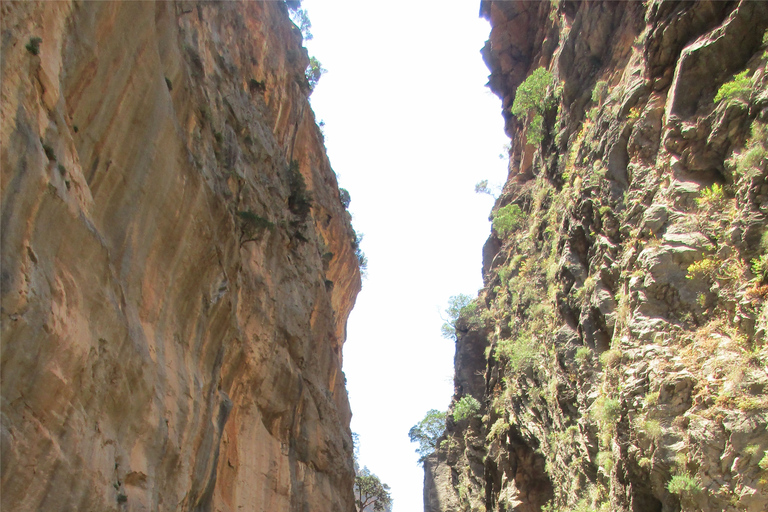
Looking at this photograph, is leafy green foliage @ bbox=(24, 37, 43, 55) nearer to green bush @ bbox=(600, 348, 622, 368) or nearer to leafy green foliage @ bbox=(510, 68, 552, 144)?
green bush @ bbox=(600, 348, 622, 368)

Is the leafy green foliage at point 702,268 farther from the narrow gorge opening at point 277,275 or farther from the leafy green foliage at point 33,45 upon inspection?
the leafy green foliage at point 33,45

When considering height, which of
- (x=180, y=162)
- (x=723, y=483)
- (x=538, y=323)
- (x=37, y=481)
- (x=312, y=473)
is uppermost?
(x=538, y=323)

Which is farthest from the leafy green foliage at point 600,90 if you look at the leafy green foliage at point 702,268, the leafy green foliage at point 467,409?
the leafy green foliage at point 467,409

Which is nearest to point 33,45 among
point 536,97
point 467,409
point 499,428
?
point 499,428

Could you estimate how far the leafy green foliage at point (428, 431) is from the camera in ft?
175

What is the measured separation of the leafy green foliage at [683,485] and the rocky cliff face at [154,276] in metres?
10.6

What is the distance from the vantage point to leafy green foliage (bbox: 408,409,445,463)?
175 feet

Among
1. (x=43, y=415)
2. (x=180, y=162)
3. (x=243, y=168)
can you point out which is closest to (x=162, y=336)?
(x=180, y=162)

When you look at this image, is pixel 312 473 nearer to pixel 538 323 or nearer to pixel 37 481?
pixel 538 323

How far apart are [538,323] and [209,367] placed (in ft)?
48.9

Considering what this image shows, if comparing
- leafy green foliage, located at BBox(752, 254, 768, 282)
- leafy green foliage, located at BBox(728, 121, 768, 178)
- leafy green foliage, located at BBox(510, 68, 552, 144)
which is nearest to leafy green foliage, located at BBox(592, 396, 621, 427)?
leafy green foliage, located at BBox(752, 254, 768, 282)

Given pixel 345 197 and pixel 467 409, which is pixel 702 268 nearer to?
pixel 467 409

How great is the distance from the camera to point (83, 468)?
29.7ft

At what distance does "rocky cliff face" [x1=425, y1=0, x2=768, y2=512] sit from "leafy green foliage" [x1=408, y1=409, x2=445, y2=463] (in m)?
24.0
